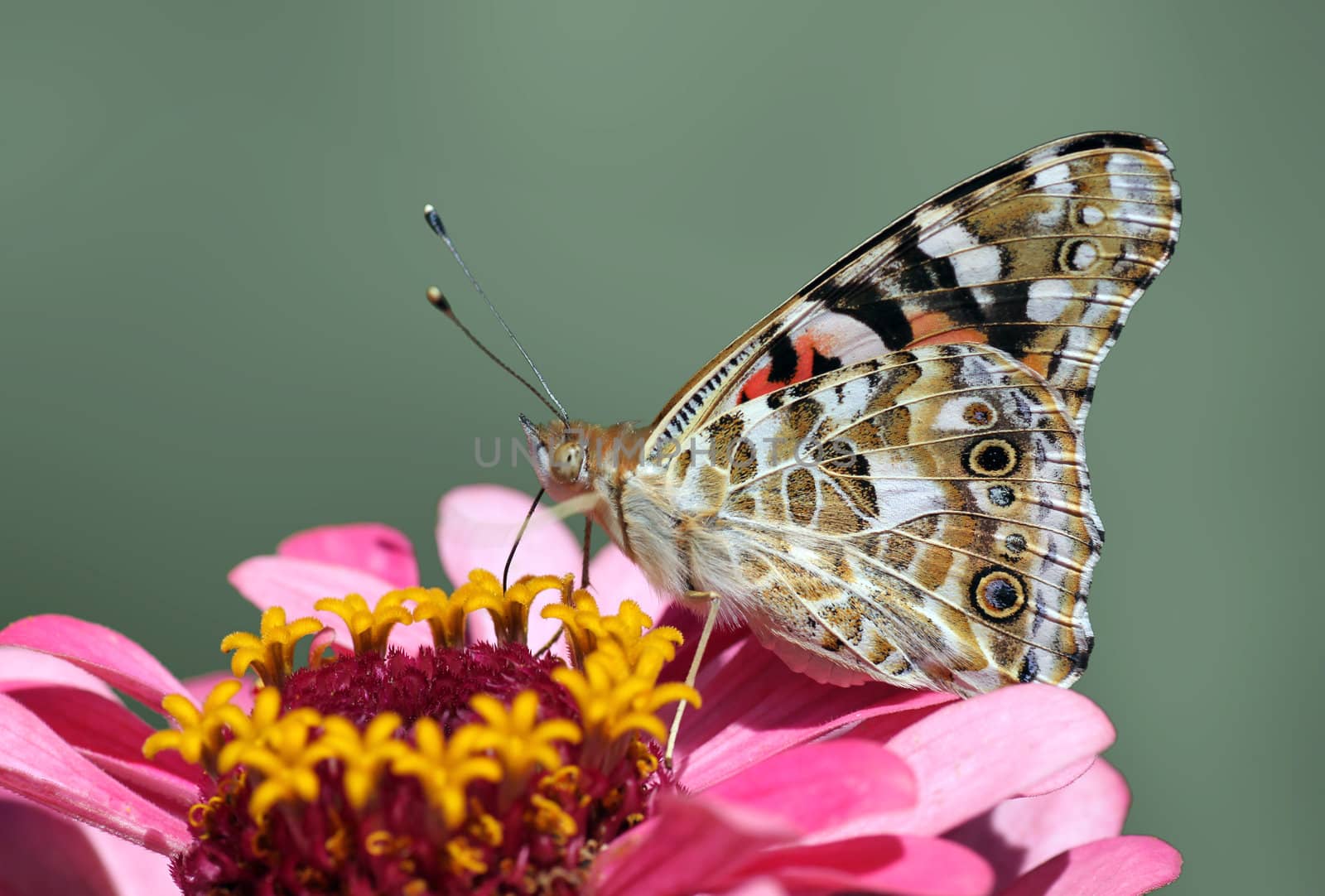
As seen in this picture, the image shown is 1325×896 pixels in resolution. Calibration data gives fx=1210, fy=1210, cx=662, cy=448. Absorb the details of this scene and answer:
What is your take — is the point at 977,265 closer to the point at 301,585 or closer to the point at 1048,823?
the point at 1048,823

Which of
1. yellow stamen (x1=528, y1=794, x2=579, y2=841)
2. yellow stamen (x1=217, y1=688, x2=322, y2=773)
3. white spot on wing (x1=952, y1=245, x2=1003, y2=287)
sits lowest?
Result: yellow stamen (x1=528, y1=794, x2=579, y2=841)

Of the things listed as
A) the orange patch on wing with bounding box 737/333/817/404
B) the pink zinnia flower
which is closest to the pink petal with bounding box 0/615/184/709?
the pink zinnia flower

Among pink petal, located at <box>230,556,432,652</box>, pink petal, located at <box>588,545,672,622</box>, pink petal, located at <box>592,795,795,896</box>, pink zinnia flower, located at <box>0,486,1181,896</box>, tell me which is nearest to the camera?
pink petal, located at <box>592,795,795,896</box>

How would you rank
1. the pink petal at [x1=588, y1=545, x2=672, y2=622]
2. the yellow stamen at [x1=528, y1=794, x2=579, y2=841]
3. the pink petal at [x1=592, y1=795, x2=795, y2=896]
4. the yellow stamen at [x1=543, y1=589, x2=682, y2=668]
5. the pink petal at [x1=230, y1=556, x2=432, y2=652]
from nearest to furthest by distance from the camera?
the pink petal at [x1=592, y1=795, x2=795, y2=896], the yellow stamen at [x1=528, y1=794, x2=579, y2=841], the yellow stamen at [x1=543, y1=589, x2=682, y2=668], the pink petal at [x1=230, y1=556, x2=432, y2=652], the pink petal at [x1=588, y1=545, x2=672, y2=622]

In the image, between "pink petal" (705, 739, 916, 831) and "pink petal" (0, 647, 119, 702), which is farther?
"pink petal" (0, 647, 119, 702)

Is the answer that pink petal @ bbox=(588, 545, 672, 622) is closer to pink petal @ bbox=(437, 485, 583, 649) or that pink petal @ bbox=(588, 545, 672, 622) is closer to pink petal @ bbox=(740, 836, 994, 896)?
pink petal @ bbox=(437, 485, 583, 649)
